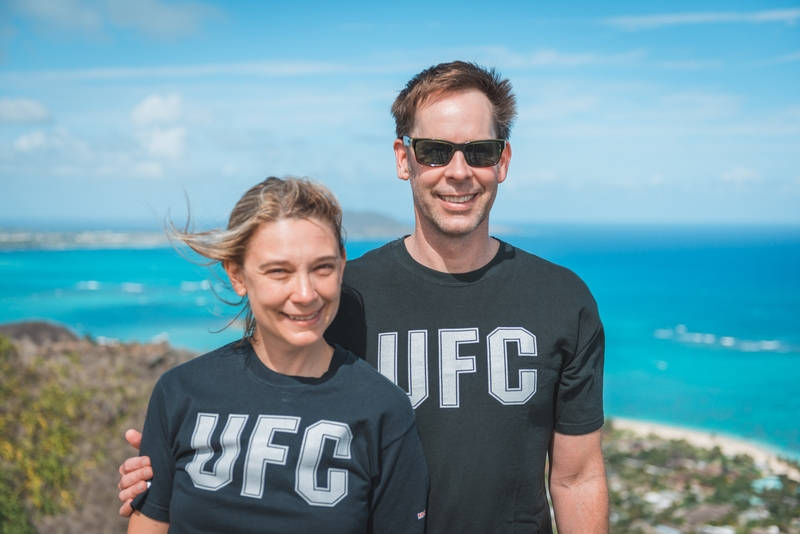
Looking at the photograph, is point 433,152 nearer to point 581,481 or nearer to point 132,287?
point 581,481

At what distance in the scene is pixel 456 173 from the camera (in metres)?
3.15

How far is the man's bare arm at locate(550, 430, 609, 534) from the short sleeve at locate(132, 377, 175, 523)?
6.09ft

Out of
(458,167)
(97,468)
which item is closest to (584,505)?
(458,167)

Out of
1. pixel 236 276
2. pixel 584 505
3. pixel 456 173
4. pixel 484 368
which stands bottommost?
pixel 584 505

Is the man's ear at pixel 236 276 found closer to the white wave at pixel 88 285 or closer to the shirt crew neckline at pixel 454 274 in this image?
the shirt crew neckline at pixel 454 274

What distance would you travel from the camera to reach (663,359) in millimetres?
49656

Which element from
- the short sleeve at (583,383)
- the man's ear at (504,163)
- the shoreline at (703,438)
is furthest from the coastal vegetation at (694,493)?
the man's ear at (504,163)

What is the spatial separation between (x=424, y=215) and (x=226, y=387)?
1.30 m

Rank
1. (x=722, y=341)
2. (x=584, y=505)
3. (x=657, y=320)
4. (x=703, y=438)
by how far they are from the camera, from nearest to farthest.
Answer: (x=584, y=505) → (x=703, y=438) → (x=722, y=341) → (x=657, y=320)

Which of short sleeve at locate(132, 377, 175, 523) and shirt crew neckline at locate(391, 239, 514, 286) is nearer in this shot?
short sleeve at locate(132, 377, 175, 523)

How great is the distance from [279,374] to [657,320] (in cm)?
7209

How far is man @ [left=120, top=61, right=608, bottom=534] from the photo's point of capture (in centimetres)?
306

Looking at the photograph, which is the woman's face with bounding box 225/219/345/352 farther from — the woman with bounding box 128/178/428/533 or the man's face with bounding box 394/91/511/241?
the man's face with bounding box 394/91/511/241

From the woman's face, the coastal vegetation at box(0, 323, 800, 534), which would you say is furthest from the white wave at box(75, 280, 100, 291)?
the woman's face
